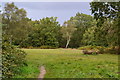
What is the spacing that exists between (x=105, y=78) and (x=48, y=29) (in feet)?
163

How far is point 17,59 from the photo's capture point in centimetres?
1063

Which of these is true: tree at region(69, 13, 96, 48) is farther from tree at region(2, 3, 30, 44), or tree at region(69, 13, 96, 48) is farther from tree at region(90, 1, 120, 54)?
tree at region(90, 1, 120, 54)

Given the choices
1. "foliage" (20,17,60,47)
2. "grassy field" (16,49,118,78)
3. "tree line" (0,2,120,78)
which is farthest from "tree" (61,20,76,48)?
"grassy field" (16,49,118,78)

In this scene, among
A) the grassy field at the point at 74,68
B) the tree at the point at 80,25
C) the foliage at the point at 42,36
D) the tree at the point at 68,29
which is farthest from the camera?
the tree at the point at 80,25

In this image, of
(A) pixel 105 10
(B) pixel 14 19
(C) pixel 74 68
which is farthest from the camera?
(B) pixel 14 19

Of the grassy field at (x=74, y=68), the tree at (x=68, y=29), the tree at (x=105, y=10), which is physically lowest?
the grassy field at (x=74, y=68)

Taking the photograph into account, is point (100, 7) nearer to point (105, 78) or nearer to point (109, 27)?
point (109, 27)

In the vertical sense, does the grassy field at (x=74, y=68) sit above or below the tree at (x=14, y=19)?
below

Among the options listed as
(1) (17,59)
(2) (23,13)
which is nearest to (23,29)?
(2) (23,13)

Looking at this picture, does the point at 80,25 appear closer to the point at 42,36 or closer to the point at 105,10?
the point at 42,36

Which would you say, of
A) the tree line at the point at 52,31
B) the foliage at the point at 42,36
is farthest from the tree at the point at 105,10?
the foliage at the point at 42,36

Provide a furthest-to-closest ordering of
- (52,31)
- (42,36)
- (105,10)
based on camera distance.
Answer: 1. (52,31)
2. (42,36)
3. (105,10)

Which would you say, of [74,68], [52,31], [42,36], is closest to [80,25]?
[52,31]

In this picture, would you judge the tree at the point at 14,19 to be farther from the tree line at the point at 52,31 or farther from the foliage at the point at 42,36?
the foliage at the point at 42,36
